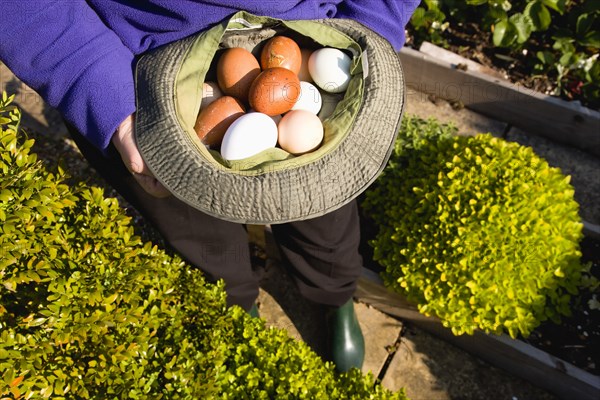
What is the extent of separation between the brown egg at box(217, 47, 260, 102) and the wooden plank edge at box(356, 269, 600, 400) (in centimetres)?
119

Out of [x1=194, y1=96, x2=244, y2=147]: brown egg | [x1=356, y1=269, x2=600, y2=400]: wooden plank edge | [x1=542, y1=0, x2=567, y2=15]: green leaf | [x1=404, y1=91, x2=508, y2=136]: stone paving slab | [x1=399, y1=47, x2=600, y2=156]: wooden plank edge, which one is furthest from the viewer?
[x1=404, y1=91, x2=508, y2=136]: stone paving slab

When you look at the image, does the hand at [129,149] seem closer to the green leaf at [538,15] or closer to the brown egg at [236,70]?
the brown egg at [236,70]

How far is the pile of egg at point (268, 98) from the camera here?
1.54 meters

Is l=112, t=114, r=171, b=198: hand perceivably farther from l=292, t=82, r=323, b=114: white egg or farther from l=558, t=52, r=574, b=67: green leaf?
l=558, t=52, r=574, b=67: green leaf

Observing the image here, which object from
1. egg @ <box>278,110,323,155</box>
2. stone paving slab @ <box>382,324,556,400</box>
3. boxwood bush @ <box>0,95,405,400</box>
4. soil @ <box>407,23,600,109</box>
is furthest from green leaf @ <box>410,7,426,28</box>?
boxwood bush @ <box>0,95,405,400</box>

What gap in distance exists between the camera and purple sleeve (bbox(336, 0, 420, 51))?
1.61 m

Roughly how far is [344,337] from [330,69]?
1296 mm

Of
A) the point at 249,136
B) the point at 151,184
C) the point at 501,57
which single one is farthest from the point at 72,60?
the point at 501,57

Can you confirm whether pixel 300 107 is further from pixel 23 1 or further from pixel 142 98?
pixel 23 1

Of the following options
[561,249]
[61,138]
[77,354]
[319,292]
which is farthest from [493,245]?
[61,138]

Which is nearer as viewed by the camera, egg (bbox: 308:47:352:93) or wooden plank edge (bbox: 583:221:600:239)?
egg (bbox: 308:47:352:93)

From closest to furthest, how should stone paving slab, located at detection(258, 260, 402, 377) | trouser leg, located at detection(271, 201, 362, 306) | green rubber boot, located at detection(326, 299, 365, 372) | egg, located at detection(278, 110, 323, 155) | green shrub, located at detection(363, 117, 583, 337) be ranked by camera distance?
egg, located at detection(278, 110, 323, 155) → trouser leg, located at detection(271, 201, 362, 306) → green shrub, located at detection(363, 117, 583, 337) → green rubber boot, located at detection(326, 299, 365, 372) → stone paving slab, located at detection(258, 260, 402, 377)

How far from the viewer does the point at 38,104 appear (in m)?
3.37

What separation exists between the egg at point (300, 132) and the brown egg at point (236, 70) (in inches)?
6.8
